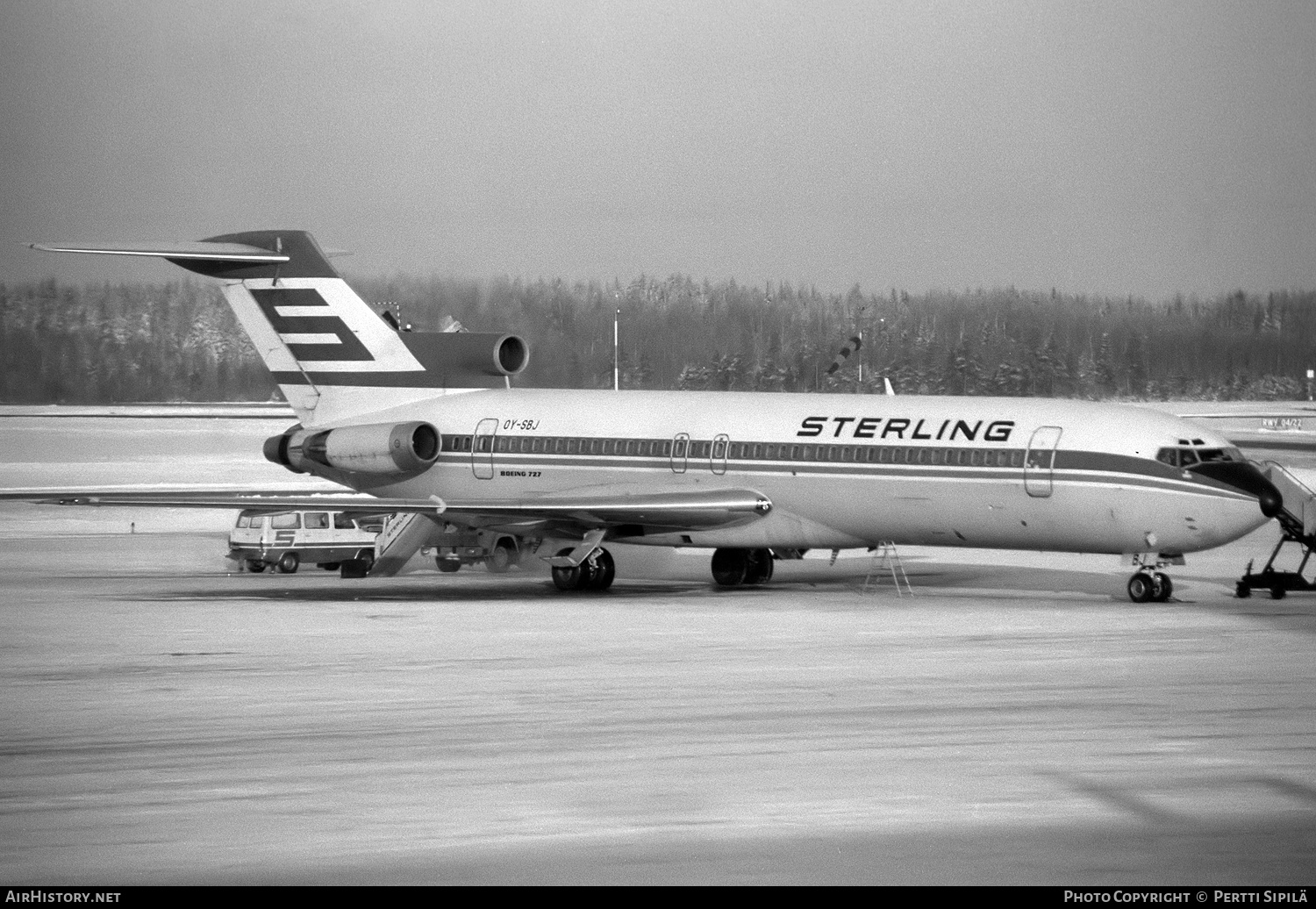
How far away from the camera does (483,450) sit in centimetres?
3206

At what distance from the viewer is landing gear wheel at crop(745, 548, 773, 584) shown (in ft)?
104

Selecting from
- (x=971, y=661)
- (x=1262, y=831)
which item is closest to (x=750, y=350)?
(x=971, y=661)

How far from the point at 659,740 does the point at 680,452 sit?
48.1ft

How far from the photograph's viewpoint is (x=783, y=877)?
1091cm

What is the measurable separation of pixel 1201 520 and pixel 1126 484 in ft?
3.79

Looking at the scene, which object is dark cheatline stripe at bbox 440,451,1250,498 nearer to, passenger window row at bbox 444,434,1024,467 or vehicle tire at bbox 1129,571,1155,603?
passenger window row at bbox 444,434,1024,467

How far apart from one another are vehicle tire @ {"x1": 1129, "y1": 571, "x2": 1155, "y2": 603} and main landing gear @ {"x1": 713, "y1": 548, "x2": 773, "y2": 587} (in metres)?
6.72

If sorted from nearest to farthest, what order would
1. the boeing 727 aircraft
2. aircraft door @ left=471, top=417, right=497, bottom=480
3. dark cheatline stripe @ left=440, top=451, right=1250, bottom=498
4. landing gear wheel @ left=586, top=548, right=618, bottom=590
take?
1. dark cheatline stripe @ left=440, top=451, right=1250, bottom=498
2. the boeing 727 aircraft
3. landing gear wheel @ left=586, top=548, right=618, bottom=590
4. aircraft door @ left=471, top=417, right=497, bottom=480

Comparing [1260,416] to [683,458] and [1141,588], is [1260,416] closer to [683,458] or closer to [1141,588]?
[1141,588]

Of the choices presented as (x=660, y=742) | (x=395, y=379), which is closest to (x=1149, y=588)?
(x=660, y=742)

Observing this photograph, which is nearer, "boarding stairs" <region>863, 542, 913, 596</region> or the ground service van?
"boarding stairs" <region>863, 542, 913, 596</region>

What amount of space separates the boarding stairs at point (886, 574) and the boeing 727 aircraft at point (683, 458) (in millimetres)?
1302

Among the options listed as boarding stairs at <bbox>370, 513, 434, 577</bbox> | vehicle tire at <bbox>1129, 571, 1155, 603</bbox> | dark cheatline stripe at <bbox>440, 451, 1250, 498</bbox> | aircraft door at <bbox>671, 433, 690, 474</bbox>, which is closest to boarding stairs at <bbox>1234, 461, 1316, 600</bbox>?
vehicle tire at <bbox>1129, 571, 1155, 603</bbox>
